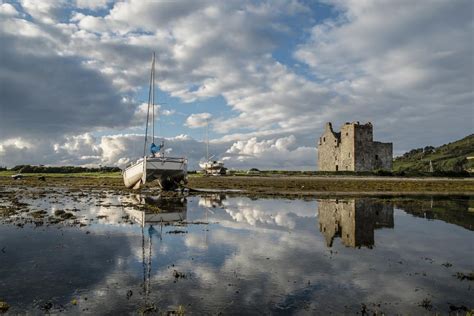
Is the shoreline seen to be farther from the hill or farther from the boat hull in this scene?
the hill

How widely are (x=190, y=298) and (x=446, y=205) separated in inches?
1137

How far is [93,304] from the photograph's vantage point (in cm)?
846

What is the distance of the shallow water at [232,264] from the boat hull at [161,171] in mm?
19405

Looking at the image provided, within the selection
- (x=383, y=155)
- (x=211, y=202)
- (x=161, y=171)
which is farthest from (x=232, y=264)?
(x=383, y=155)

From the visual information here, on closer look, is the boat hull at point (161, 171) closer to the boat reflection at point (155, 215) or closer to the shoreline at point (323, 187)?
the shoreline at point (323, 187)

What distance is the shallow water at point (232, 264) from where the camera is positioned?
873 cm

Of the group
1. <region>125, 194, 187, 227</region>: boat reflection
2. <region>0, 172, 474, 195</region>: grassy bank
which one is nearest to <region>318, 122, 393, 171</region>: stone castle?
<region>0, 172, 474, 195</region>: grassy bank

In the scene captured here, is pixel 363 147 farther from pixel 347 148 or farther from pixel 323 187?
pixel 323 187

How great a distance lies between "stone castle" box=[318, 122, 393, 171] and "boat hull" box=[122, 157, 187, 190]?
56.5 metres

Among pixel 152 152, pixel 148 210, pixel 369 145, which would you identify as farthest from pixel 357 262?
pixel 369 145

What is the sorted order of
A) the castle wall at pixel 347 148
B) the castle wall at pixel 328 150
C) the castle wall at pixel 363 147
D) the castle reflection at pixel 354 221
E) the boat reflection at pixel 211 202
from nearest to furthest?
the castle reflection at pixel 354 221
the boat reflection at pixel 211 202
the castle wall at pixel 363 147
the castle wall at pixel 347 148
the castle wall at pixel 328 150

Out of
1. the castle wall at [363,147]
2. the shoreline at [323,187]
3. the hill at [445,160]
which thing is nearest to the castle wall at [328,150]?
the castle wall at [363,147]

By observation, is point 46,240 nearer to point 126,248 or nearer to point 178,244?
point 126,248

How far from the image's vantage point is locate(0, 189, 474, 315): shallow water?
8734mm
